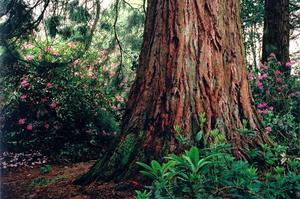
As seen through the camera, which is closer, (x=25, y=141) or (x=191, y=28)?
(x=191, y=28)

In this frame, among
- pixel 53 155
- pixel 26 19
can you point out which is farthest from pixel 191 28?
pixel 53 155

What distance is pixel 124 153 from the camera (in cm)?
305

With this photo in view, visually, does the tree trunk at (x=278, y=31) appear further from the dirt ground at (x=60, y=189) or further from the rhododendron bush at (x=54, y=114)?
the dirt ground at (x=60, y=189)

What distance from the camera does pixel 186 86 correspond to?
2887 mm

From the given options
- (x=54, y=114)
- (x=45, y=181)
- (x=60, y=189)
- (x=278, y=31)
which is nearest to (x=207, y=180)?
(x=60, y=189)

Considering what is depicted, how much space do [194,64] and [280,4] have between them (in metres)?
4.16

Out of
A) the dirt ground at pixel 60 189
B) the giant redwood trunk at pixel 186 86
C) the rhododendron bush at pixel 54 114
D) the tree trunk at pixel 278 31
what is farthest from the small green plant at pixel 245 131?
the tree trunk at pixel 278 31

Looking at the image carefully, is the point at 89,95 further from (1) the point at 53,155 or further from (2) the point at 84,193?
(2) the point at 84,193

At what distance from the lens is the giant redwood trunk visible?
2877 mm

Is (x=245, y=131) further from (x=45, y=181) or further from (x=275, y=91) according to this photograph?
(x=275, y=91)

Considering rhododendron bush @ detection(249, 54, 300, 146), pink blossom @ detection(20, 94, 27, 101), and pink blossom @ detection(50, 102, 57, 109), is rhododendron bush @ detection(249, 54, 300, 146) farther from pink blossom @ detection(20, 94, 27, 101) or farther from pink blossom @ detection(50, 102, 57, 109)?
pink blossom @ detection(20, 94, 27, 101)

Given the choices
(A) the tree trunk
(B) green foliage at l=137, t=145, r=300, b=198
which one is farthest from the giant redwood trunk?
(A) the tree trunk

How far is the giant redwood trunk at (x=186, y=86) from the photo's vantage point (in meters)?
2.88

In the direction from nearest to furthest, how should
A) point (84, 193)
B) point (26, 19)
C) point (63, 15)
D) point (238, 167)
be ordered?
point (238, 167)
point (84, 193)
point (26, 19)
point (63, 15)
